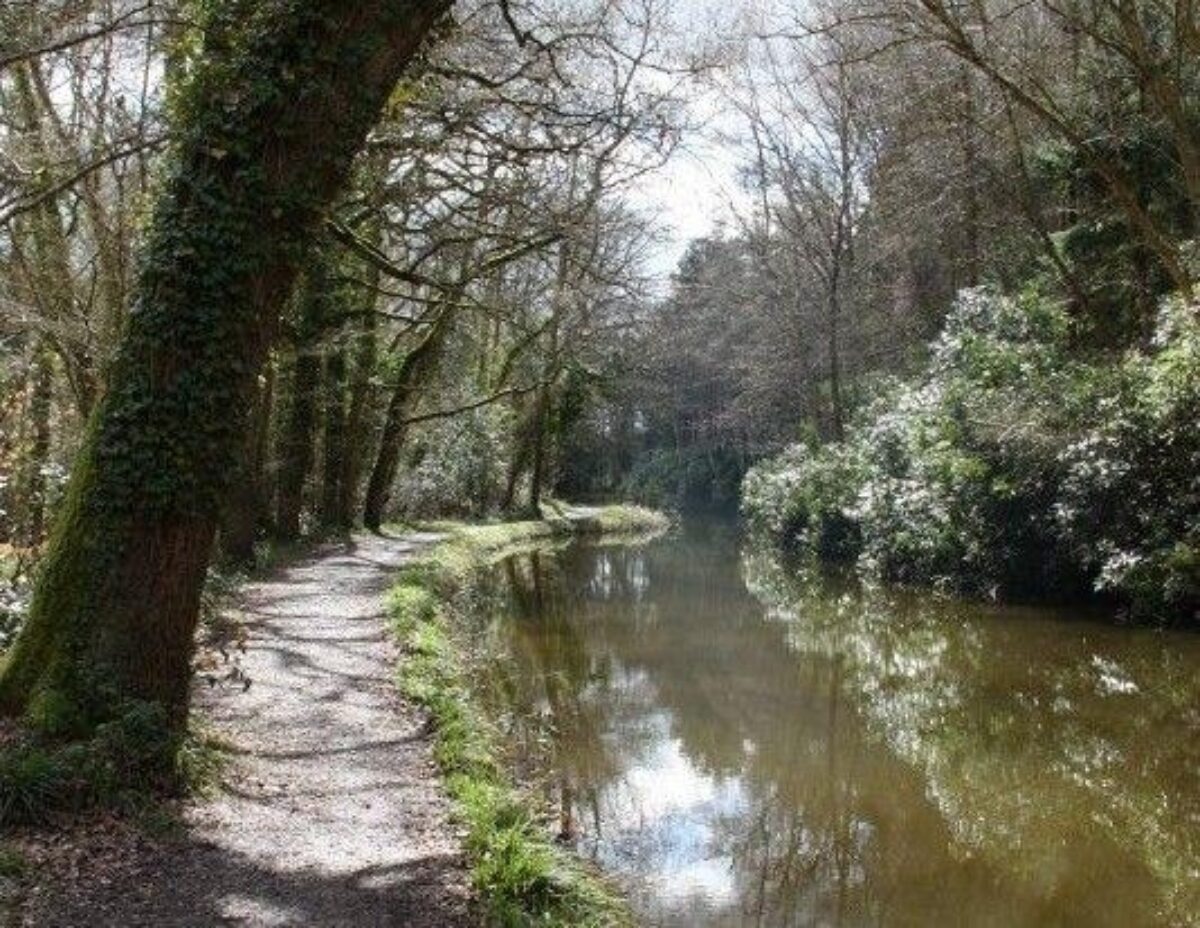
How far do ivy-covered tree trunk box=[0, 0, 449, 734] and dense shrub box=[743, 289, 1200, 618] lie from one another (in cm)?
1212

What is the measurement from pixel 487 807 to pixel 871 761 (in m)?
4.18

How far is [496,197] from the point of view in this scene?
13.3 m

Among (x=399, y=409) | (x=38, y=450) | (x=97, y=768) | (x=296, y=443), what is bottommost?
(x=97, y=768)

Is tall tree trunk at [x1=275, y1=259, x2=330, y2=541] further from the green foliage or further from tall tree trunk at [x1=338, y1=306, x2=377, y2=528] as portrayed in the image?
the green foliage

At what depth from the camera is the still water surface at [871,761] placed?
266 inches

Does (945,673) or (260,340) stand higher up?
(260,340)

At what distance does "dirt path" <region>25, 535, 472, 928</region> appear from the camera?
5.01 metres

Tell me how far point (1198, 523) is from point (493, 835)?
11641 millimetres

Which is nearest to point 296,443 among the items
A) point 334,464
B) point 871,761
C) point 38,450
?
point 334,464

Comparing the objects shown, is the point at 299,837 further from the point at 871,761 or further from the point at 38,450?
the point at 38,450

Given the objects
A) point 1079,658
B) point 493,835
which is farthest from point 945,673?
point 493,835

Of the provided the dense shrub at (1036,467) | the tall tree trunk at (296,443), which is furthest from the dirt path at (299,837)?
the tall tree trunk at (296,443)

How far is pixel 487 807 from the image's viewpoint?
643cm

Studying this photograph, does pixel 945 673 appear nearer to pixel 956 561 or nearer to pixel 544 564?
pixel 956 561
